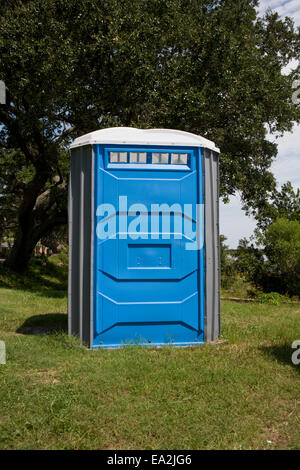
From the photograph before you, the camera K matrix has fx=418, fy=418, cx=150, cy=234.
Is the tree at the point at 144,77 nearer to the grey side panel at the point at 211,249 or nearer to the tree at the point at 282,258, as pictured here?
the tree at the point at 282,258

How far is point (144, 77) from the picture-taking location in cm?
1029

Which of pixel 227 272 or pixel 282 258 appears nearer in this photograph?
pixel 282 258

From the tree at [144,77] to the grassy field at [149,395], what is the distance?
697 centimetres

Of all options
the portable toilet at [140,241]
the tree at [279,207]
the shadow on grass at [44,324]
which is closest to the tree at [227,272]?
the tree at [279,207]

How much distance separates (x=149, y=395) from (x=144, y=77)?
337 inches

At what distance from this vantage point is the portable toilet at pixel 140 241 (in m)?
5.08

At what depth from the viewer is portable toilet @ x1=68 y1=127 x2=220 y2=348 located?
508 centimetres

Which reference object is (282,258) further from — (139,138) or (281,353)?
(139,138)

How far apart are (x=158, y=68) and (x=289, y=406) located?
948 centimetres

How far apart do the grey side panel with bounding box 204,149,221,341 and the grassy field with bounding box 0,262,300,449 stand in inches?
11.9

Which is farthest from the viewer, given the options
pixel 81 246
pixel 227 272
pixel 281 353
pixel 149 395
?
pixel 227 272

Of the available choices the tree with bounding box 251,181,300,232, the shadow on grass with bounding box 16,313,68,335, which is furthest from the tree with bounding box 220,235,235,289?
the shadow on grass with bounding box 16,313,68,335

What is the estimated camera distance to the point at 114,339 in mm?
5078

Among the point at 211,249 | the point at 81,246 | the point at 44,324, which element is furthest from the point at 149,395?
the point at 44,324
